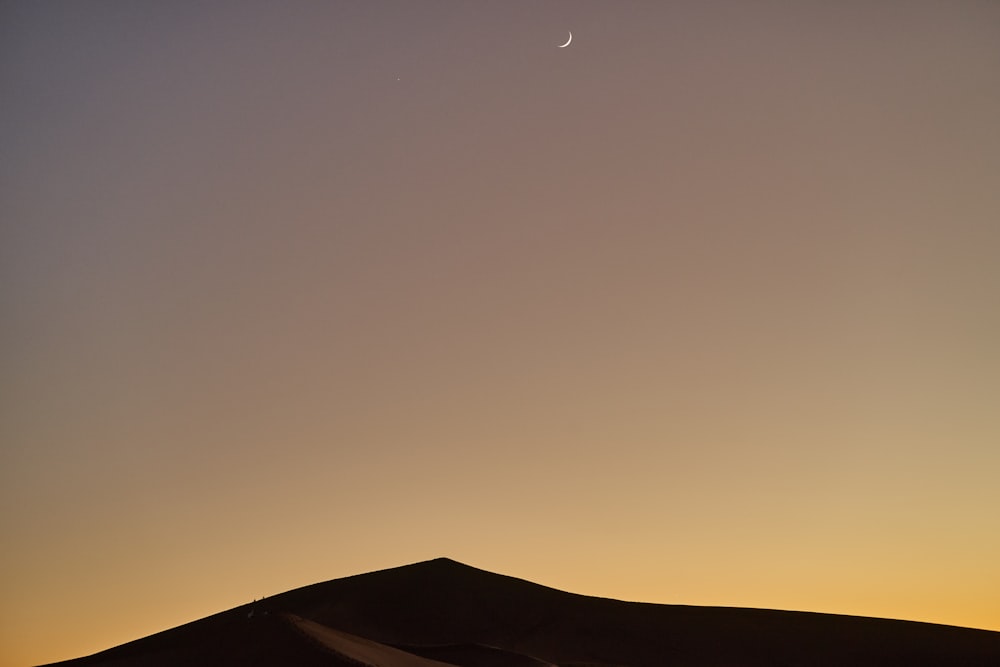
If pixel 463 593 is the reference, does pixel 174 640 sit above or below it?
below

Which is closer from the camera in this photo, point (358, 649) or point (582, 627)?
point (358, 649)

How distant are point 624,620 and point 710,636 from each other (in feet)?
3.65

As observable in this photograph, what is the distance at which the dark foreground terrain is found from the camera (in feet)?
28.4

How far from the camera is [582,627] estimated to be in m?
9.23

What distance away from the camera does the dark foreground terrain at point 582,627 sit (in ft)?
28.4

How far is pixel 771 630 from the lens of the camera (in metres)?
9.47

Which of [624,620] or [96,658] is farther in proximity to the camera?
[624,620]

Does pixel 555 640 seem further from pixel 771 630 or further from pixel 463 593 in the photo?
pixel 771 630

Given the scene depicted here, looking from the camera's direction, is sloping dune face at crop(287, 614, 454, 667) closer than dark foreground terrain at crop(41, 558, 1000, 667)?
Yes

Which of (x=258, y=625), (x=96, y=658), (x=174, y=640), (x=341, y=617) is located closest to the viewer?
(x=258, y=625)

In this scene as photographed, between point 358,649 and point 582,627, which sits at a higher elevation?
point 582,627

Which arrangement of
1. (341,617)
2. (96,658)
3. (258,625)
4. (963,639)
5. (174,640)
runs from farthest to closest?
(963,639) < (341,617) < (96,658) < (174,640) < (258,625)

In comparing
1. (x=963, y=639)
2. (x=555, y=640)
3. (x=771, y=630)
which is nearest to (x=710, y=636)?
(x=771, y=630)

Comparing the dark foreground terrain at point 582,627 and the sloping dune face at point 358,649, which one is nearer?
the sloping dune face at point 358,649
